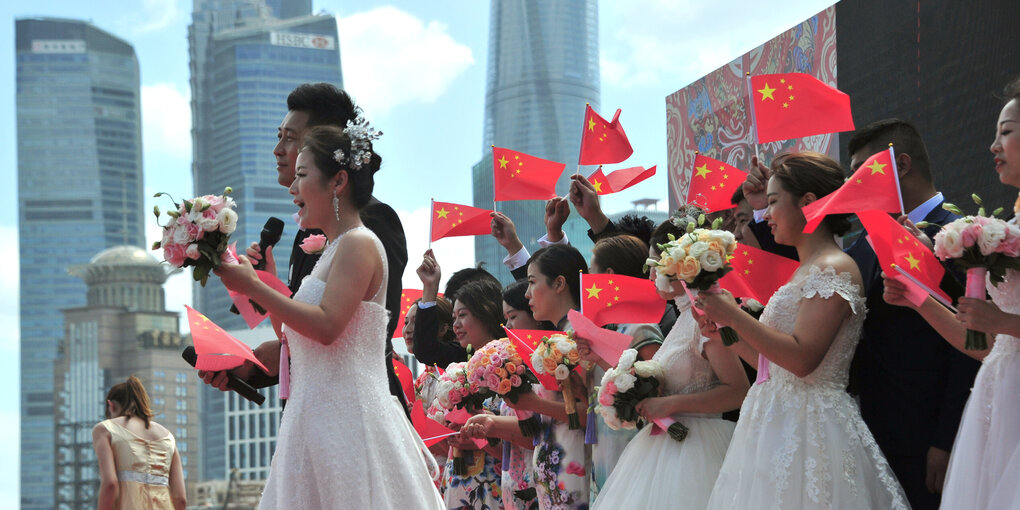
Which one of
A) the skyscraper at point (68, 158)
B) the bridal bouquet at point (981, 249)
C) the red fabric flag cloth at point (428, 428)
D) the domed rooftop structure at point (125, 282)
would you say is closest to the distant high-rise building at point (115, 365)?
the domed rooftop structure at point (125, 282)

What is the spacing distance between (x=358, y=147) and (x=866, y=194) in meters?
1.42

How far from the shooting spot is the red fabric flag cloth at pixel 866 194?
9.85ft

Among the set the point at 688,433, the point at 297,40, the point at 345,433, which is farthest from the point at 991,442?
the point at 297,40

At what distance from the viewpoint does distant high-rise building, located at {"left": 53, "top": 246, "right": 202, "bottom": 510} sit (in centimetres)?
11706

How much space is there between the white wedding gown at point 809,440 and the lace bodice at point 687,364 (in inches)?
14.5

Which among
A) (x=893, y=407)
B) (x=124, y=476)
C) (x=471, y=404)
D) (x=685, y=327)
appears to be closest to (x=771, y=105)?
(x=685, y=327)

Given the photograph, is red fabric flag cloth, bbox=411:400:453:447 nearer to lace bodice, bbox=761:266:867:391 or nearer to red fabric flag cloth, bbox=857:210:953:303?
lace bodice, bbox=761:266:867:391

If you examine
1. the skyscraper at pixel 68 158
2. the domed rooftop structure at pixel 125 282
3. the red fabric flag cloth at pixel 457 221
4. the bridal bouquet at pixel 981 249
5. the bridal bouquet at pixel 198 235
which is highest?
the skyscraper at pixel 68 158

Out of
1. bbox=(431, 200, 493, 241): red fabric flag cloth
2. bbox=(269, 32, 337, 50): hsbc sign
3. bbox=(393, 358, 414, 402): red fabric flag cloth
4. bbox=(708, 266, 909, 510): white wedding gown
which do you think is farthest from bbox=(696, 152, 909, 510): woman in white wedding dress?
bbox=(269, 32, 337, 50): hsbc sign

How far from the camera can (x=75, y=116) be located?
520 ft

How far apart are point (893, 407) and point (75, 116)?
552 feet

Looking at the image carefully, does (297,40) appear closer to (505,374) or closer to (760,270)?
(505,374)

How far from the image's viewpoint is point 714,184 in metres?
4.49

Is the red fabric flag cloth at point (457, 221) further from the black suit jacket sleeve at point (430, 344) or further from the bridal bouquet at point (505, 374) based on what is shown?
the bridal bouquet at point (505, 374)
